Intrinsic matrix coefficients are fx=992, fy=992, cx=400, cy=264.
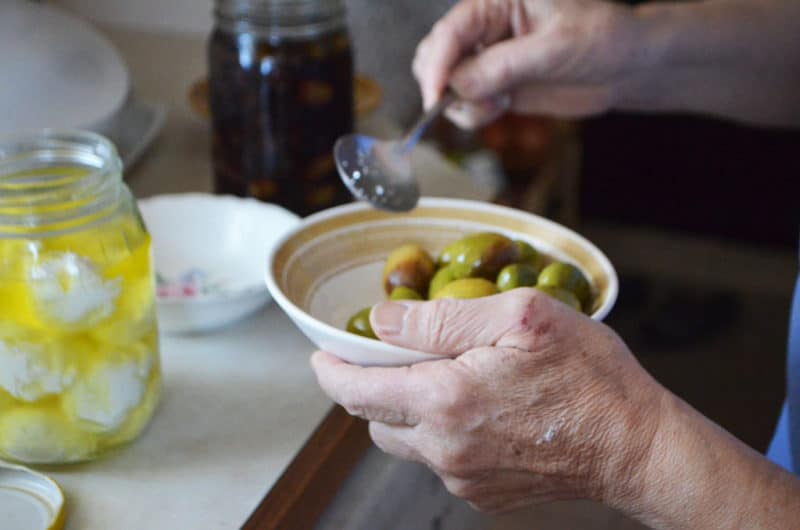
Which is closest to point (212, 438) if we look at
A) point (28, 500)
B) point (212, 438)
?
point (212, 438)

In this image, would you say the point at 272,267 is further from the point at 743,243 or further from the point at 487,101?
the point at 743,243

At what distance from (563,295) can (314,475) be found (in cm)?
21

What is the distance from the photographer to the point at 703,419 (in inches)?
24.3

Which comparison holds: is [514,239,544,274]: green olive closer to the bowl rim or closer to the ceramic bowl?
the ceramic bowl

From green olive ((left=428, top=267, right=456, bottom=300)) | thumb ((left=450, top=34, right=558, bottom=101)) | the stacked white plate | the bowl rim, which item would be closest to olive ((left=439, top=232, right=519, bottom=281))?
green olive ((left=428, top=267, right=456, bottom=300))

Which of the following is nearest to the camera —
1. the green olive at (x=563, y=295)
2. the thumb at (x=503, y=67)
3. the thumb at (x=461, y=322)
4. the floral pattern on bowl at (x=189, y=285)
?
the thumb at (x=461, y=322)

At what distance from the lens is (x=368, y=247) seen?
817mm

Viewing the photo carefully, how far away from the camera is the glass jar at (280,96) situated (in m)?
0.95

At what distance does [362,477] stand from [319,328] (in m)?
0.17

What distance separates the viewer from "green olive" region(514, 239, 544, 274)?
768 mm

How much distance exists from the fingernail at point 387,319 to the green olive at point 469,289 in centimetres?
9

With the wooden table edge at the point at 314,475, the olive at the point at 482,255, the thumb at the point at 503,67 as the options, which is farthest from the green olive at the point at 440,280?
the thumb at the point at 503,67

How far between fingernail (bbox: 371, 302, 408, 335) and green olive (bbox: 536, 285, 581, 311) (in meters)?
0.13

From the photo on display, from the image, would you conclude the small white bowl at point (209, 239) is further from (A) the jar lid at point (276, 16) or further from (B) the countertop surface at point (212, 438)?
(A) the jar lid at point (276, 16)
